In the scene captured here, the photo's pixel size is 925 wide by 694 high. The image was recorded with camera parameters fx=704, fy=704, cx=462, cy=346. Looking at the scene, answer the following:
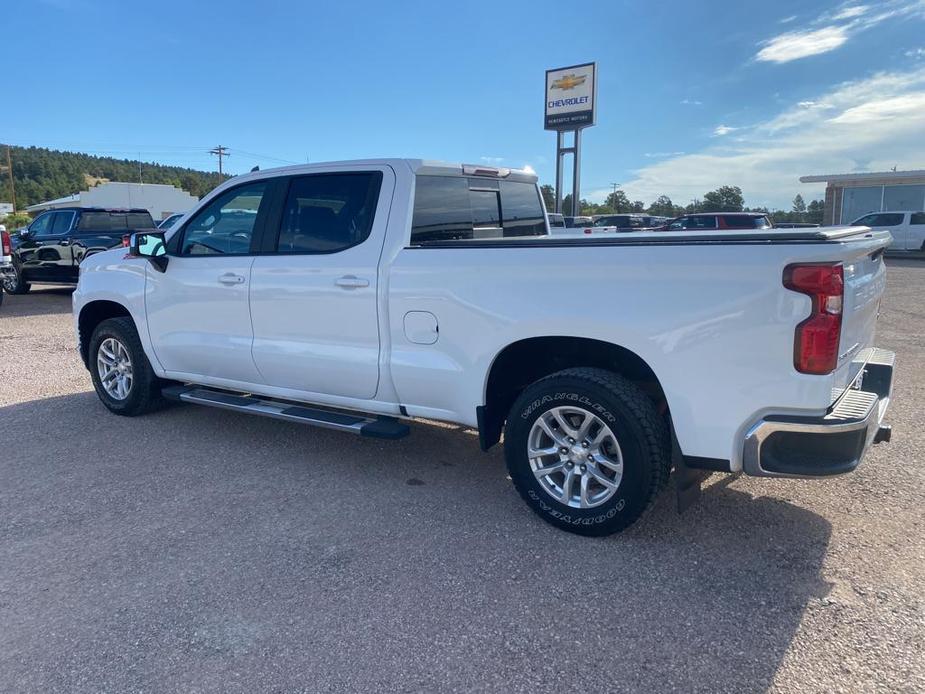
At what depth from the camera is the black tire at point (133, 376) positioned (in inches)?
232

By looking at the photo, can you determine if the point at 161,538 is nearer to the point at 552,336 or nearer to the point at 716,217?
the point at 552,336

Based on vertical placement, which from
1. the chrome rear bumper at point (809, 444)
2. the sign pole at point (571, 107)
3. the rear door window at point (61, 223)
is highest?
the sign pole at point (571, 107)

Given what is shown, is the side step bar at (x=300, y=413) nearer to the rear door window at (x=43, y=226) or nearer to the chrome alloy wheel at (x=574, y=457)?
the chrome alloy wheel at (x=574, y=457)

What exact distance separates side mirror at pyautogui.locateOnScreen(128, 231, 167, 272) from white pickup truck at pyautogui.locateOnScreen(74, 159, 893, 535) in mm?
16

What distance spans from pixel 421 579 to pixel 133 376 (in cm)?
375

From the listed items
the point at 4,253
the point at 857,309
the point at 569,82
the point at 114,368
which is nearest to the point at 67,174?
the point at 569,82

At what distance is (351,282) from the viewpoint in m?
4.39

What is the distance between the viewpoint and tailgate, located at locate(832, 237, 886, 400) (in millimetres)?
3145

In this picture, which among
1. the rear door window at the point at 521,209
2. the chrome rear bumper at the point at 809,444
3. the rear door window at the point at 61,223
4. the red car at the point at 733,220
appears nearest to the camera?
the chrome rear bumper at the point at 809,444

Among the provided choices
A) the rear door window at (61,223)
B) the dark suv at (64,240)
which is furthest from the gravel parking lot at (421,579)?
the rear door window at (61,223)

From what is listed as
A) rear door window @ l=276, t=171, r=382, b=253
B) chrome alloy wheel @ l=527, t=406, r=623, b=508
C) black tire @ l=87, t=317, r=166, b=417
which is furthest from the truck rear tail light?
black tire @ l=87, t=317, r=166, b=417

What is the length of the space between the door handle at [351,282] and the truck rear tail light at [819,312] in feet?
7.91

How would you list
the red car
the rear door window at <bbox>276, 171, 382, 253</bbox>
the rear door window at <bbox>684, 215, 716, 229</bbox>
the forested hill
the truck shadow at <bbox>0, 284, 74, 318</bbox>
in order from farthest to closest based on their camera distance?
the forested hill, the rear door window at <bbox>684, 215, 716, 229</bbox>, the red car, the truck shadow at <bbox>0, 284, 74, 318</bbox>, the rear door window at <bbox>276, 171, 382, 253</bbox>

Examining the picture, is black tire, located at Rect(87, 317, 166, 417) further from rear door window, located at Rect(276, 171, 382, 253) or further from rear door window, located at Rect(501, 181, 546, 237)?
rear door window, located at Rect(501, 181, 546, 237)
